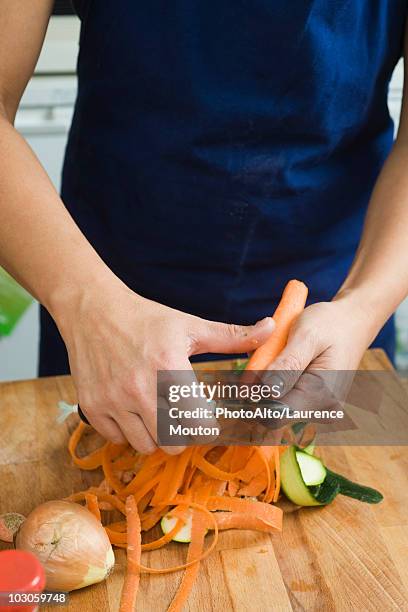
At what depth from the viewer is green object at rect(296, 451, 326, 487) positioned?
128cm

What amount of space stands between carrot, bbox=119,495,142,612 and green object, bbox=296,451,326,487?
252 millimetres

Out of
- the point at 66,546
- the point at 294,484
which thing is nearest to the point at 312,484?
the point at 294,484

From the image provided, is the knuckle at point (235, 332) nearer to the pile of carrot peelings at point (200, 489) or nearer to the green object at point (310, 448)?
the pile of carrot peelings at point (200, 489)

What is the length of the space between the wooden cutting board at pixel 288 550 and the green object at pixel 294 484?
0.08 feet

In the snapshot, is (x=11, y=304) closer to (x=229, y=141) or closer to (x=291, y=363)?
(x=229, y=141)

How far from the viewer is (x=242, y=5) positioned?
1.37m

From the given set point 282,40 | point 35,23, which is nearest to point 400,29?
point 282,40

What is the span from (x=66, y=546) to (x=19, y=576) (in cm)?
11

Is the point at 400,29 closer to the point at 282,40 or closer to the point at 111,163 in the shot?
the point at 282,40

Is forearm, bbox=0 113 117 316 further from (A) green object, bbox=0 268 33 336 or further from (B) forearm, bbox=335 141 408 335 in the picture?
(A) green object, bbox=0 268 33 336

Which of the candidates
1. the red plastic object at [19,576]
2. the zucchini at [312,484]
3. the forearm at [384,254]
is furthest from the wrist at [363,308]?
the red plastic object at [19,576]

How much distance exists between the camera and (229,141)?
4.82 ft

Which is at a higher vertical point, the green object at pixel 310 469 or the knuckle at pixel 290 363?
the knuckle at pixel 290 363

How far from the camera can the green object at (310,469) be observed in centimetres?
128
